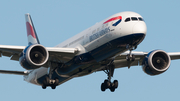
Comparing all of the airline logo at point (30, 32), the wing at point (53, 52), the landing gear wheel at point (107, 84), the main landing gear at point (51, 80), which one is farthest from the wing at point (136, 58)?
the airline logo at point (30, 32)

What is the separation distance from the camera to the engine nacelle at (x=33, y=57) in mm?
31562

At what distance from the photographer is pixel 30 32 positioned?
47875mm

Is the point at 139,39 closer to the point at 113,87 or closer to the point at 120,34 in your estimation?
the point at 120,34

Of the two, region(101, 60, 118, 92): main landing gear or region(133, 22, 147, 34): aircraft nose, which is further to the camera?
region(101, 60, 118, 92): main landing gear

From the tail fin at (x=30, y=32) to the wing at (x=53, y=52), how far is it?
1063cm

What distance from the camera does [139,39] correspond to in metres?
30.1

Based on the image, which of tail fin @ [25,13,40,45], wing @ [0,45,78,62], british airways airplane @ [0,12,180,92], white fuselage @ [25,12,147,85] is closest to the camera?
white fuselage @ [25,12,147,85]

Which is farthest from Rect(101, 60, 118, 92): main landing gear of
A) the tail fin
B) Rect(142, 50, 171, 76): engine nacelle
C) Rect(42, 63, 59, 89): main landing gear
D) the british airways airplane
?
the tail fin

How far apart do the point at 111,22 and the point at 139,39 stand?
310 centimetres

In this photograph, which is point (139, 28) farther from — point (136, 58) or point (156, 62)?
point (136, 58)

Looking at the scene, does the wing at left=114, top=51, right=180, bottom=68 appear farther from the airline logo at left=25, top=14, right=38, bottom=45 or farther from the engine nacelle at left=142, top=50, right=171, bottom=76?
the airline logo at left=25, top=14, right=38, bottom=45

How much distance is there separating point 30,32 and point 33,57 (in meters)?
16.0

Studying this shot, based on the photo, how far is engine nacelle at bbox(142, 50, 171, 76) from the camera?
3578 cm

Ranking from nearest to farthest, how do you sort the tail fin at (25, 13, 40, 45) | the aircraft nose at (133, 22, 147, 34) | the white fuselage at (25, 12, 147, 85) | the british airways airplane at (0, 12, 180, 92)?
the aircraft nose at (133, 22, 147, 34), the white fuselage at (25, 12, 147, 85), the british airways airplane at (0, 12, 180, 92), the tail fin at (25, 13, 40, 45)
